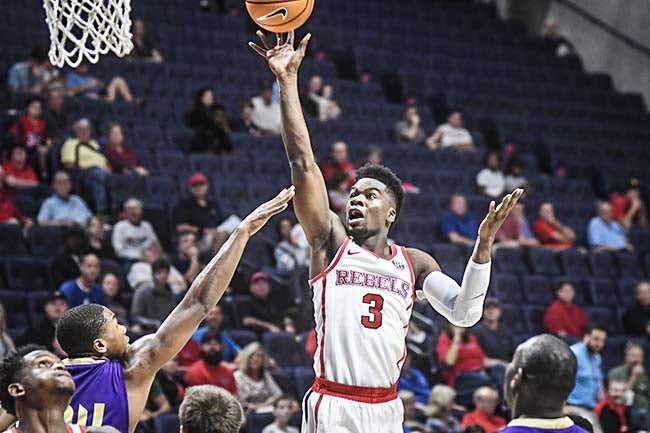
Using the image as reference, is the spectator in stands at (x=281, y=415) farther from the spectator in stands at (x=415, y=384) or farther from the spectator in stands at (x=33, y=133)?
the spectator in stands at (x=33, y=133)

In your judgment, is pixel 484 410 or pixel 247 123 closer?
pixel 484 410

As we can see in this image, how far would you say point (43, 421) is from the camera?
3957 mm

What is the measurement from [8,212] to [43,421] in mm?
7097

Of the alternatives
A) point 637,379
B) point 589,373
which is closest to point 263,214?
point 589,373

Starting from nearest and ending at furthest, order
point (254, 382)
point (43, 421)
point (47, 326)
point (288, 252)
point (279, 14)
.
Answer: point (43, 421) < point (279, 14) < point (47, 326) < point (254, 382) < point (288, 252)

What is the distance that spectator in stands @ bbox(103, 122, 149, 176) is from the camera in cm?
1173

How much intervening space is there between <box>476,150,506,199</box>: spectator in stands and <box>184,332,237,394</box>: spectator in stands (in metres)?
5.54

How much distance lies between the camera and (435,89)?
53.6 feet

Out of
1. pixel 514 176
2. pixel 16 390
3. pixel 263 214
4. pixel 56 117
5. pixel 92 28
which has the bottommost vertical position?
pixel 16 390

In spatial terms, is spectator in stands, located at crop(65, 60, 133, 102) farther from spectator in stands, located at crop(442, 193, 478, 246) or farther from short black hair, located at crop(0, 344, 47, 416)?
short black hair, located at crop(0, 344, 47, 416)

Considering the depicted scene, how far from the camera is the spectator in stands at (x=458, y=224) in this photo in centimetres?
1289

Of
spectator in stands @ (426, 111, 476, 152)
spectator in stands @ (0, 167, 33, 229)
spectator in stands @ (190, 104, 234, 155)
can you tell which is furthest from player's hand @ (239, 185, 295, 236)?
spectator in stands @ (426, 111, 476, 152)

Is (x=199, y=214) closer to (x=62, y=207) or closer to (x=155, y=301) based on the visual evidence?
(x=62, y=207)

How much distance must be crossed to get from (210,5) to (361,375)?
12.2 m
